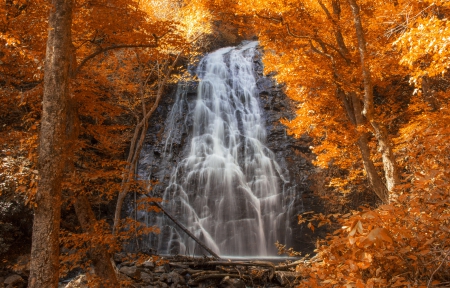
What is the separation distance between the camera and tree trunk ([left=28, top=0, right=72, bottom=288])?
13.9 feet

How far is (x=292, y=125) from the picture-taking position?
1059 cm

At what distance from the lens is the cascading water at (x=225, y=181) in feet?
45.5

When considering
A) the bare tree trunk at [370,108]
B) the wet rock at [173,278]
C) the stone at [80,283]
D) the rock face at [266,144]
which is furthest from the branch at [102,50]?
the rock face at [266,144]

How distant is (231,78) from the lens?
2059 centimetres

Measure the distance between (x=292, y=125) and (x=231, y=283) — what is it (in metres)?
5.17

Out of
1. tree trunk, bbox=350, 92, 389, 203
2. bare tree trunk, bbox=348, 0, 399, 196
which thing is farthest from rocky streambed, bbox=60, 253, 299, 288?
bare tree trunk, bbox=348, 0, 399, 196

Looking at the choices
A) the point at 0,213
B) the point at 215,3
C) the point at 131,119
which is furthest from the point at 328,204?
the point at 0,213

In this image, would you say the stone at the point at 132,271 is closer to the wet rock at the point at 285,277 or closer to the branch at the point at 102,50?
the wet rock at the point at 285,277

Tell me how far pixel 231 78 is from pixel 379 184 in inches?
544

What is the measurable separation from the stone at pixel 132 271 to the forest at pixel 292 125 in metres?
0.22

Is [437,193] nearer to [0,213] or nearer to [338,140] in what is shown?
[338,140]

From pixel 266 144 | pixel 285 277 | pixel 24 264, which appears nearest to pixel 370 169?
pixel 285 277

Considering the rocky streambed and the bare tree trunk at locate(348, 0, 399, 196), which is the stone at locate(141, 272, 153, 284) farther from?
the bare tree trunk at locate(348, 0, 399, 196)

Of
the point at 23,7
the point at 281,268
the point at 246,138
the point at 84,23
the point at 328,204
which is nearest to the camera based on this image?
the point at 23,7
